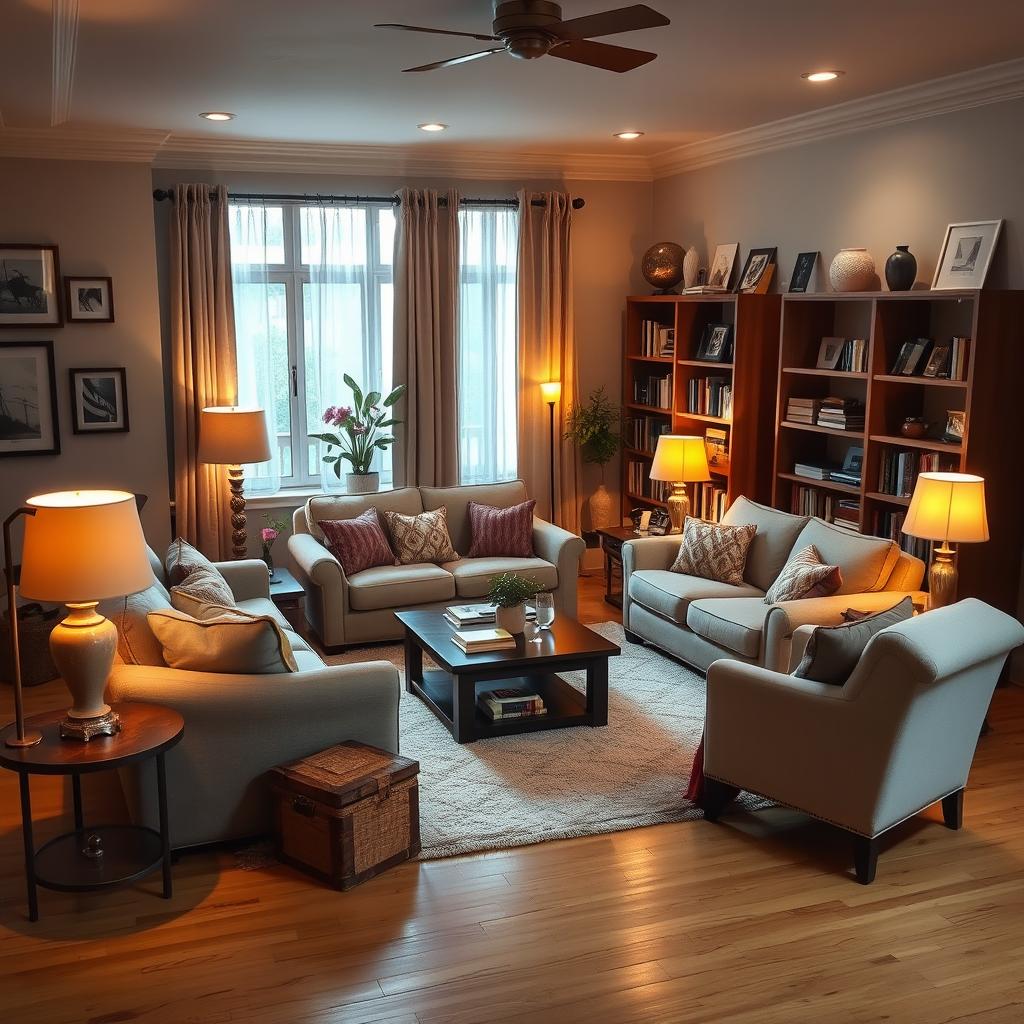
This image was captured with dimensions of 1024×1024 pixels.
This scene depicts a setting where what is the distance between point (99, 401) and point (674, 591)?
3.60 m

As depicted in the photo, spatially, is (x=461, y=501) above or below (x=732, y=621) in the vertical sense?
above

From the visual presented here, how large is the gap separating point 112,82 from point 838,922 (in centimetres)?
463

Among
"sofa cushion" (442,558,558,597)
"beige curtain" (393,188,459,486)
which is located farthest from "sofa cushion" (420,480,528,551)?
"beige curtain" (393,188,459,486)

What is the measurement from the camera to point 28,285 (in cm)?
631

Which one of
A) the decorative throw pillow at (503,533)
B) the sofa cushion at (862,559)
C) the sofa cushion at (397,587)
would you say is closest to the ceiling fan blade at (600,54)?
the sofa cushion at (862,559)

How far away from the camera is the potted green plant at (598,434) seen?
775 cm

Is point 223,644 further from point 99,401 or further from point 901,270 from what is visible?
point 901,270

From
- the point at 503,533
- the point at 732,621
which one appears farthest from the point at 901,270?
the point at 503,533

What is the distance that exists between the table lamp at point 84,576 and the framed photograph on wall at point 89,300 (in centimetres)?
330

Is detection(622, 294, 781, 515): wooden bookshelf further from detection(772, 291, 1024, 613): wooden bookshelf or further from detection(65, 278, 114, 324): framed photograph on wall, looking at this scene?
detection(65, 278, 114, 324): framed photograph on wall

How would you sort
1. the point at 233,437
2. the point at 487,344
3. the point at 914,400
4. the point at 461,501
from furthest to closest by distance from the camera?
the point at 487,344 → the point at 461,501 → the point at 233,437 → the point at 914,400

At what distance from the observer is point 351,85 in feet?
17.0

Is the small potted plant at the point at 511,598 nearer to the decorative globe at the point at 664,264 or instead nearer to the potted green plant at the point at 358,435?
the potted green plant at the point at 358,435

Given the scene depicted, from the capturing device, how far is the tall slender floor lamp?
7.61 metres
